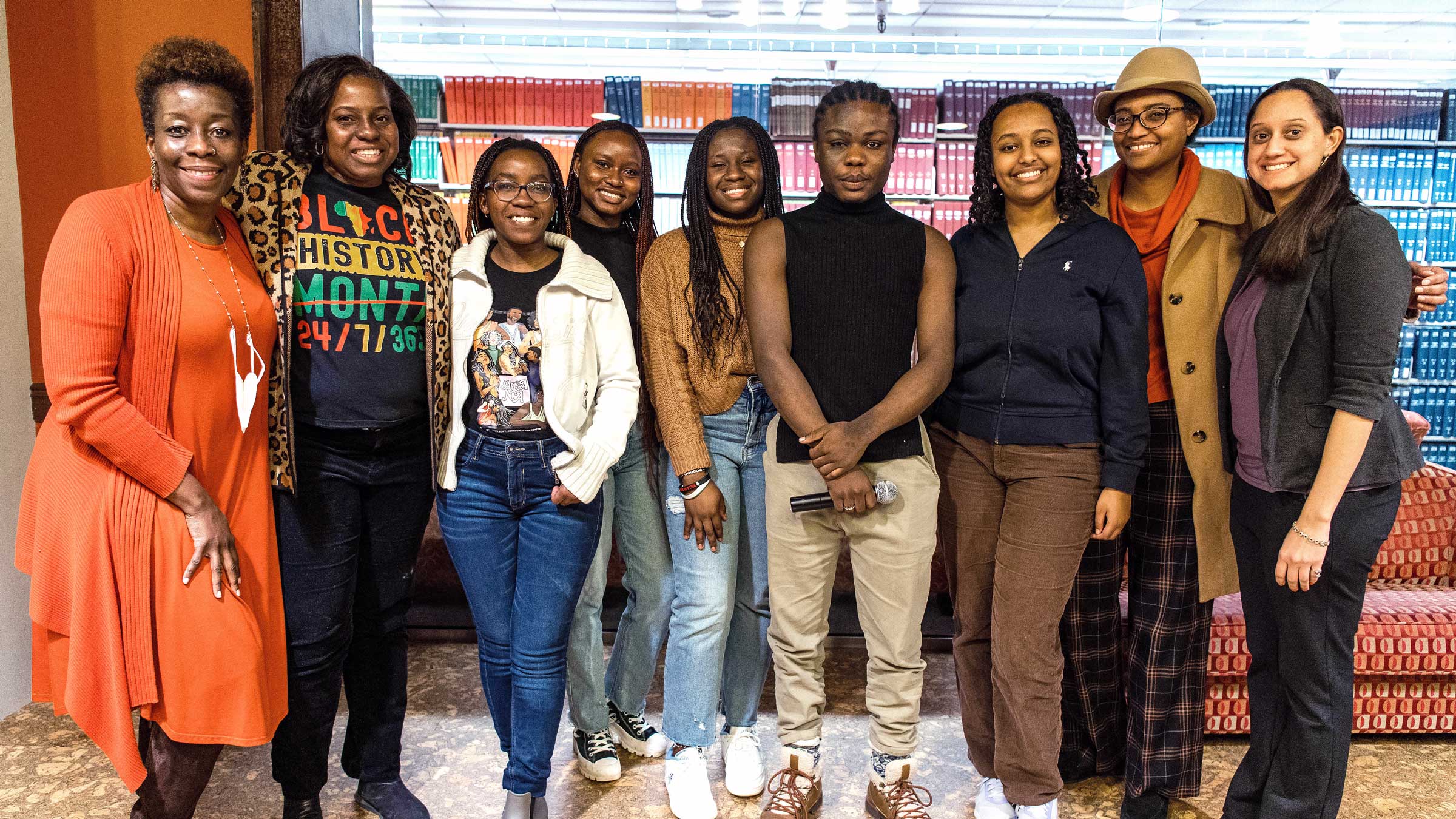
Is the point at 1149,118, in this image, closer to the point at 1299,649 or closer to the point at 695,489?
the point at 1299,649

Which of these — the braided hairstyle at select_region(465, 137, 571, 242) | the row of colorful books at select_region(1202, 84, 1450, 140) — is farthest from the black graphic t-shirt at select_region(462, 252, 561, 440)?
the row of colorful books at select_region(1202, 84, 1450, 140)

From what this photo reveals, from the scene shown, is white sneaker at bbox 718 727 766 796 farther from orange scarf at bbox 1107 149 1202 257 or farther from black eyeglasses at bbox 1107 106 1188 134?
black eyeglasses at bbox 1107 106 1188 134

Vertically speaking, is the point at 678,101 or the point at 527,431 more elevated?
the point at 678,101

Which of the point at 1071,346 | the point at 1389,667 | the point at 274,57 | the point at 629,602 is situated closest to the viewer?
the point at 1071,346

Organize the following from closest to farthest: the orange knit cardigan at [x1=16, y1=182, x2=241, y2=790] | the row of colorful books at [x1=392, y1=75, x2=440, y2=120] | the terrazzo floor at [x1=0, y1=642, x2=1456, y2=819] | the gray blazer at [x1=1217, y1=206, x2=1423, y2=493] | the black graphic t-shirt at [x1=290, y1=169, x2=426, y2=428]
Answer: the orange knit cardigan at [x1=16, y1=182, x2=241, y2=790], the gray blazer at [x1=1217, y1=206, x2=1423, y2=493], the black graphic t-shirt at [x1=290, y1=169, x2=426, y2=428], the terrazzo floor at [x1=0, y1=642, x2=1456, y2=819], the row of colorful books at [x1=392, y1=75, x2=440, y2=120]

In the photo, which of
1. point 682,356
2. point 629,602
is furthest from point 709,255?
point 629,602

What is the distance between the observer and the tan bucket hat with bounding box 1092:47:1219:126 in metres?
1.82

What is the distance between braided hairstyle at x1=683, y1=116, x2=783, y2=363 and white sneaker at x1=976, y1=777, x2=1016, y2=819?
1.14 meters

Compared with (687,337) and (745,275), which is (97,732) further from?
(745,275)

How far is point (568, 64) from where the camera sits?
17.8 feet

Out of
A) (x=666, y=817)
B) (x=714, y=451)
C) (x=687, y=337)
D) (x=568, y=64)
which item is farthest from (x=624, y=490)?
(x=568, y=64)

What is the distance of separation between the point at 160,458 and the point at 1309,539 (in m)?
1.95

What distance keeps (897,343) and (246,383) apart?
1218 mm

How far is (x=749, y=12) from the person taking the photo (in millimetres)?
5441
